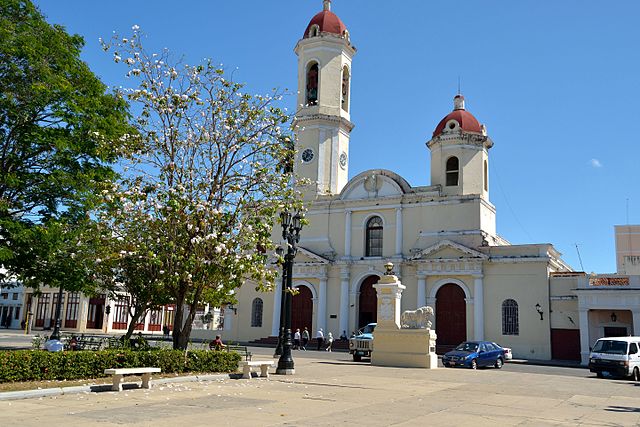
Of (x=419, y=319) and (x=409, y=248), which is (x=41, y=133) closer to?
(x=419, y=319)

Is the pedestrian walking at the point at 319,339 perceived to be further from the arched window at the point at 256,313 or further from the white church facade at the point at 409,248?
the arched window at the point at 256,313

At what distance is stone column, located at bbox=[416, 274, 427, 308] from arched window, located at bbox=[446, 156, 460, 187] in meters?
6.40

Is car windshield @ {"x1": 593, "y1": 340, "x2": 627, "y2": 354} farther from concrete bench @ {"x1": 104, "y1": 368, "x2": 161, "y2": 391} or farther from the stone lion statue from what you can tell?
concrete bench @ {"x1": 104, "y1": 368, "x2": 161, "y2": 391}

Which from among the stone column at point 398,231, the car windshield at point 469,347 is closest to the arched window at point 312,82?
the stone column at point 398,231

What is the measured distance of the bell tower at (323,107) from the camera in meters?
40.0

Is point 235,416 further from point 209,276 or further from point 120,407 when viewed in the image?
point 209,276

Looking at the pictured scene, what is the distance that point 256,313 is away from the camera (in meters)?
41.4

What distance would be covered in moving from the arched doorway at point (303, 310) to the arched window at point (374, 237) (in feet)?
16.2

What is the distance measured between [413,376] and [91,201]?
1136 cm

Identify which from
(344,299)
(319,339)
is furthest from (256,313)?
(319,339)

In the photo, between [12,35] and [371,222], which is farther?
[371,222]

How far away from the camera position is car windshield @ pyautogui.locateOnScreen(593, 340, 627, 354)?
69.6 feet

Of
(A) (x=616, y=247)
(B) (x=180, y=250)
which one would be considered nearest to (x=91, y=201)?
(B) (x=180, y=250)

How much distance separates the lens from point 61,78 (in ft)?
58.4
